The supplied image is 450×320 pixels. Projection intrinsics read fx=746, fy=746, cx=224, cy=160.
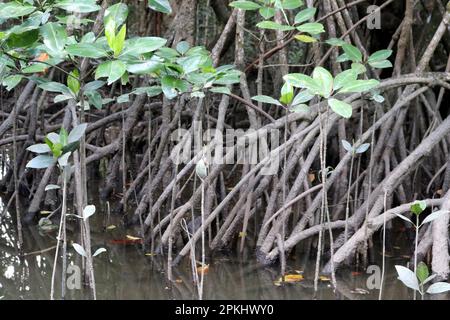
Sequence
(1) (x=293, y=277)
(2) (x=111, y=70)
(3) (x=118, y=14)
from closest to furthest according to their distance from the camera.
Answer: (2) (x=111, y=70) → (3) (x=118, y=14) → (1) (x=293, y=277)

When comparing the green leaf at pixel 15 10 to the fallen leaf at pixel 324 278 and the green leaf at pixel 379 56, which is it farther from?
the fallen leaf at pixel 324 278

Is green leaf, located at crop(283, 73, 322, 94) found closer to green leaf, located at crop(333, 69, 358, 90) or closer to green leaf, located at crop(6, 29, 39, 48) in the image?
green leaf, located at crop(333, 69, 358, 90)

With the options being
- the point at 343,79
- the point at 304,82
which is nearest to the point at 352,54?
the point at 343,79

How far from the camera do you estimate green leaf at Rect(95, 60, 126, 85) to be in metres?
2.17

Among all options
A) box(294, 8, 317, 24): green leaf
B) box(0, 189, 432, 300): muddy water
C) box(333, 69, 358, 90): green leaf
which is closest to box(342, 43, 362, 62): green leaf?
box(294, 8, 317, 24): green leaf

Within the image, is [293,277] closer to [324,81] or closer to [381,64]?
[381,64]

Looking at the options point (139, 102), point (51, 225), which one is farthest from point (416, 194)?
point (51, 225)

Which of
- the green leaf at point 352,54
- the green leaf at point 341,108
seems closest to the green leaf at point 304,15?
the green leaf at point 352,54

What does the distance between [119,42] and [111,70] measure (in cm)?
9

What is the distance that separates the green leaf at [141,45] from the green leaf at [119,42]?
0.07 feet

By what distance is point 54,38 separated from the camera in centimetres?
233

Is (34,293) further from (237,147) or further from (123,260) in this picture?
(237,147)

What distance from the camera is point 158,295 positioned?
302 cm

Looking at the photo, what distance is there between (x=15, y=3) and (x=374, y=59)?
148 cm
